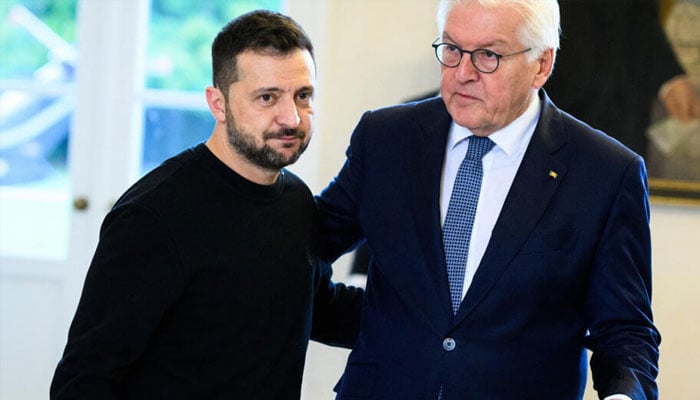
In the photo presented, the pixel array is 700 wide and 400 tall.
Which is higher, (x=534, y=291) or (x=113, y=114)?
(x=113, y=114)

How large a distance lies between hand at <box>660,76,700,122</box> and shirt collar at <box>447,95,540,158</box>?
1.45 meters

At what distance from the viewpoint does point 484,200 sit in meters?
1.69

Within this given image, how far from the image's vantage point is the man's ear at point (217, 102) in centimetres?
166

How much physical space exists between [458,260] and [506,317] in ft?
0.43

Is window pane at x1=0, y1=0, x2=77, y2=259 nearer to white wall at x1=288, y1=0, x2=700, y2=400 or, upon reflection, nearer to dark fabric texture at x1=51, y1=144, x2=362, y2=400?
white wall at x1=288, y1=0, x2=700, y2=400

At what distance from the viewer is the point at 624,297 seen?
1624 millimetres

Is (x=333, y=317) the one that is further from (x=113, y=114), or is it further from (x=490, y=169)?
(x=113, y=114)

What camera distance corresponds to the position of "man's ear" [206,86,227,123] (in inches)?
65.2

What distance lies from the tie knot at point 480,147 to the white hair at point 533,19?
0.17m

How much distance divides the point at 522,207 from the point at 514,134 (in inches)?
6.0

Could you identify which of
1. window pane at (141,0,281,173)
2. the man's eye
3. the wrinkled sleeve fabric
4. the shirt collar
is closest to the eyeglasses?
the shirt collar

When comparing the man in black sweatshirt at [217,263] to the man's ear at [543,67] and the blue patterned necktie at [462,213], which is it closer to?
the blue patterned necktie at [462,213]

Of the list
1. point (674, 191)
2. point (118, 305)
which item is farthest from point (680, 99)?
point (118, 305)

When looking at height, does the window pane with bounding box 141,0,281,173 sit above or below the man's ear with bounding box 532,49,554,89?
above
